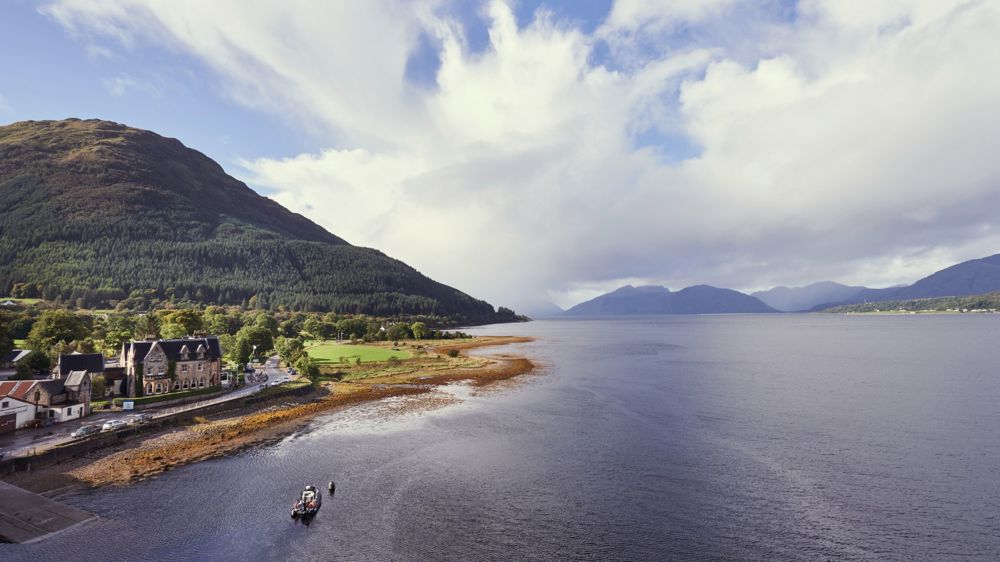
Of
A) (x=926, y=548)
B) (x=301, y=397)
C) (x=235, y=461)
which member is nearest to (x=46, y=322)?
(x=301, y=397)

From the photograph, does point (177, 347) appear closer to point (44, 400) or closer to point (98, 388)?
point (98, 388)

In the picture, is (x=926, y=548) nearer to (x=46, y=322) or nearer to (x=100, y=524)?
(x=100, y=524)

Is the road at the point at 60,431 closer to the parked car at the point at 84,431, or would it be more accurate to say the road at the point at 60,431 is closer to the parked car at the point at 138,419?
the parked car at the point at 84,431

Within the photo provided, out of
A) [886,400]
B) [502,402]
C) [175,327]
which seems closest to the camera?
[886,400]

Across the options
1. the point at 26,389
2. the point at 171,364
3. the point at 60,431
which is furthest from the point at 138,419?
the point at 171,364

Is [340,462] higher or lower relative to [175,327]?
lower
